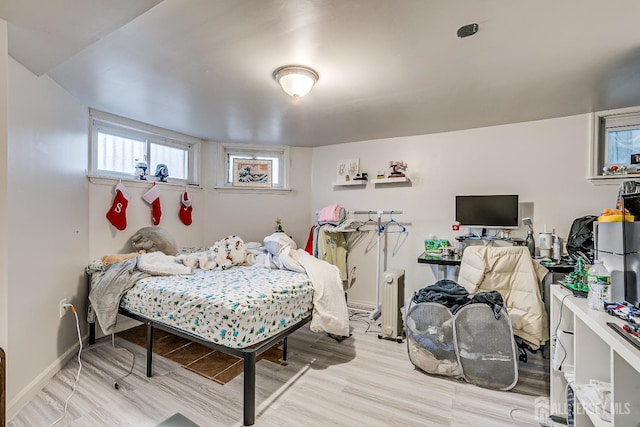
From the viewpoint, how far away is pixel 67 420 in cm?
170

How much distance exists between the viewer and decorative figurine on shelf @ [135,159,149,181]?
3199 mm

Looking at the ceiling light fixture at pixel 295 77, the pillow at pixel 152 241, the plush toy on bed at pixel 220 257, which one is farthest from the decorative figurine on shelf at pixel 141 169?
the ceiling light fixture at pixel 295 77

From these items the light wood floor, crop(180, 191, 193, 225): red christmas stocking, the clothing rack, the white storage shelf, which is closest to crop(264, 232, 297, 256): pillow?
the light wood floor

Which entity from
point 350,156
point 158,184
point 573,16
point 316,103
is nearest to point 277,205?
point 350,156

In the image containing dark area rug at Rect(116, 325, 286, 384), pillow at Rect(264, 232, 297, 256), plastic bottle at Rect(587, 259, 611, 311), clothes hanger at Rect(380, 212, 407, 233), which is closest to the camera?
plastic bottle at Rect(587, 259, 611, 311)

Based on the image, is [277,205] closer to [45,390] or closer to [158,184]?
[158,184]

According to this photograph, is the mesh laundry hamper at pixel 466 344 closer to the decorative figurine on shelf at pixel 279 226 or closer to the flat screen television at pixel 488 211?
the flat screen television at pixel 488 211

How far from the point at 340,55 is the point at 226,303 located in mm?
1698

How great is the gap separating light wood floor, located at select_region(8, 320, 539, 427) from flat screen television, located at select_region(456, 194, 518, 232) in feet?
5.32

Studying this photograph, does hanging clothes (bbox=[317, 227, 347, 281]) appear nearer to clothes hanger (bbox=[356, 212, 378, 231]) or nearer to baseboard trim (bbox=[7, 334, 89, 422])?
clothes hanger (bbox=[356, 212, 378, 231])

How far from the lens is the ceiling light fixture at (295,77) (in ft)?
6.40

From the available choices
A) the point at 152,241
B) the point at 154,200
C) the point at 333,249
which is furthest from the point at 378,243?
the point at 154,200

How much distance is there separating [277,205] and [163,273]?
206 centimetres

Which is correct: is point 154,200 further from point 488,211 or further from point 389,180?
point 488,211
